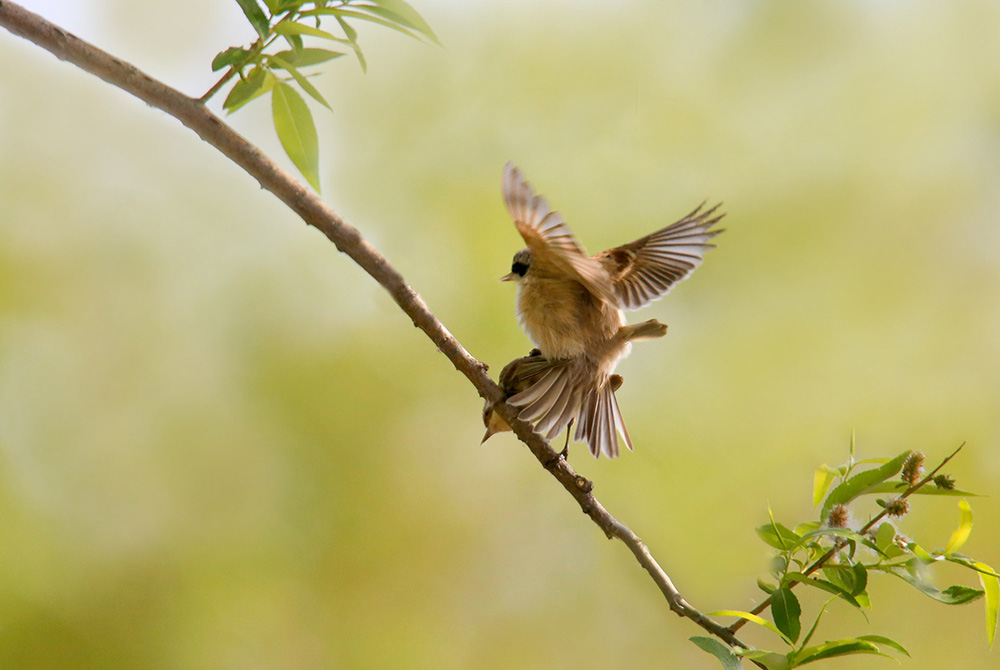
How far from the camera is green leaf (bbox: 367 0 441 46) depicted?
643 mm

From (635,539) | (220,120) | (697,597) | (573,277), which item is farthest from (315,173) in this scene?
(697,597)

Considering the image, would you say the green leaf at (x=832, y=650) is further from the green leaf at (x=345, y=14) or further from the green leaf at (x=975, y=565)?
the green leaf at (x=345, y=14)

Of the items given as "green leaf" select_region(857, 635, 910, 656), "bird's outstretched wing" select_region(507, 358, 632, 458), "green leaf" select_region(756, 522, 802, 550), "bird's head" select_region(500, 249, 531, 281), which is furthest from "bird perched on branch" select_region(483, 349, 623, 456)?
"green leaf" select_region(857, 635, 910, 656)

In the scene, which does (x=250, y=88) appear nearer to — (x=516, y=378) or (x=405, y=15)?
(x=405, y=15)

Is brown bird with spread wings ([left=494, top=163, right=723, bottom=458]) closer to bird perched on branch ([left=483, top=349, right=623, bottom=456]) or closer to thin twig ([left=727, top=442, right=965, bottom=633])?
bird perched on branch ([left=483, top=349, right=623, bottom=456])

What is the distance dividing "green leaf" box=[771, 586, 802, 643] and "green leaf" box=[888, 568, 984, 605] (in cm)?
8

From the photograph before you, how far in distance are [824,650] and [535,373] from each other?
463 mm

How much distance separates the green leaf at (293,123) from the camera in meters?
0.70

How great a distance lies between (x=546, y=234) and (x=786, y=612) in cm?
40

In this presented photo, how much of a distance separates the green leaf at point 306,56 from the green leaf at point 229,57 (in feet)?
0.09

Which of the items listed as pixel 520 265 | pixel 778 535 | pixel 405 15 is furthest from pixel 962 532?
pixel 405 15

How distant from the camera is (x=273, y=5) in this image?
664mm

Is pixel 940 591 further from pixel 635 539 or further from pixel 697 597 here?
pixel 697 597

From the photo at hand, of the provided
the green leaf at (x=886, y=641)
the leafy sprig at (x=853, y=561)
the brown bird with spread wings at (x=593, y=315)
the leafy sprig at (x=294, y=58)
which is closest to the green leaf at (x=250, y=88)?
the leafy sprig at (x=294, y=58)
